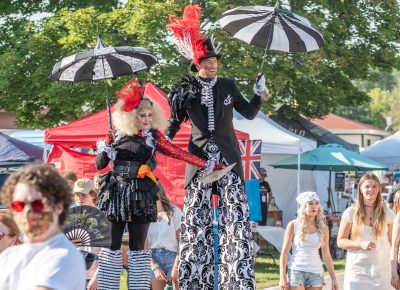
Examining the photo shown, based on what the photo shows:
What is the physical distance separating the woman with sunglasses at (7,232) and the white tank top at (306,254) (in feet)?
13.4

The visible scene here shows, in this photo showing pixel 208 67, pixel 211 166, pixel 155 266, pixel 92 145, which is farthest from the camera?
pixel 92 145

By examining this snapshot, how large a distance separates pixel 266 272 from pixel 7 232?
10114mm

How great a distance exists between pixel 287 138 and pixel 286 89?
9.16 meters

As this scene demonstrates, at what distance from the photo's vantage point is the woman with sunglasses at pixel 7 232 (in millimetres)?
5930

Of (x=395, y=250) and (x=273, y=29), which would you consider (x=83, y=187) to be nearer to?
(x=273, y=29)

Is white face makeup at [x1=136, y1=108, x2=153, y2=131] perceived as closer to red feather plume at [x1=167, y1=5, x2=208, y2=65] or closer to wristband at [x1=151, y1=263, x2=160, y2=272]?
red feather plume at [x1=167, y1=5, x2=208, y2=65]

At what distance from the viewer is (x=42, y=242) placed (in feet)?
12.0

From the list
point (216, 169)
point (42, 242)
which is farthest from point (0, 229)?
point (42, 242)

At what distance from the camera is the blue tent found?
50.6 ft

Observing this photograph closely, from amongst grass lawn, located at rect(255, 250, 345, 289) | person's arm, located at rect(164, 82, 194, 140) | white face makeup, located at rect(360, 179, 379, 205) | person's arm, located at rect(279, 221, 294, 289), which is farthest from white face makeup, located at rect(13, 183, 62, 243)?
grass lawn, located at rect(255, 250, 345, 289)

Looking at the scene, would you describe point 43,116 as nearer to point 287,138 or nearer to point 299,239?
point 287,138

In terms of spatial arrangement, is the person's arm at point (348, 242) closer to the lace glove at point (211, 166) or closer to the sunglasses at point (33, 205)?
the lace glove at point (211, 166)

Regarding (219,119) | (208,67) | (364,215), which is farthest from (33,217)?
(364,215)

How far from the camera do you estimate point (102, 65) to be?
8.89 metres
